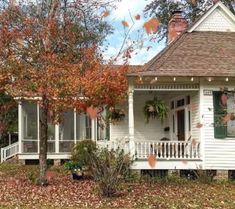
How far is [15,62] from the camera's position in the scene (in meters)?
14.5

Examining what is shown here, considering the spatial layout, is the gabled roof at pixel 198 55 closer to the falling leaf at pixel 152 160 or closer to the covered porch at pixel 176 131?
the covered porch at pixel 176 131

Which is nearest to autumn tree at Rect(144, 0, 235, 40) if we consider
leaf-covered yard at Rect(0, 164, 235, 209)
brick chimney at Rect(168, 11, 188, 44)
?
brick chimney at Rect(168, 11, 188, 44)

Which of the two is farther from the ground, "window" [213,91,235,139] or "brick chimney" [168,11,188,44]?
"brick chimney" [168,11,188,44]

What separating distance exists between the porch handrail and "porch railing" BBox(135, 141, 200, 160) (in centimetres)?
1057

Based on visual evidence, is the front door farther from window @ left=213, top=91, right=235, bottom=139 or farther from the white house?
window @ left=213, top=91, right=235, bottom=139

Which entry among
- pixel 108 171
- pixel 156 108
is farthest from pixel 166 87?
pixel 108 171

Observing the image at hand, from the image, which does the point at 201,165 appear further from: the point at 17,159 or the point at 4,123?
the point at 4,123

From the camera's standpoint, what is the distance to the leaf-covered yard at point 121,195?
12039 mm

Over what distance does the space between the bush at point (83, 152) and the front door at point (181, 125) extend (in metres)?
3.52

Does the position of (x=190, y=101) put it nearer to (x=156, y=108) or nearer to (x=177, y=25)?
(x=156, y=108)

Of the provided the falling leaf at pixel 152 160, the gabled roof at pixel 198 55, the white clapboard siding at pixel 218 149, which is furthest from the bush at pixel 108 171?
the white clapboard siding at pixel 218 149

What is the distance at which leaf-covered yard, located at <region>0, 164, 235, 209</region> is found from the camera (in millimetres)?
12039

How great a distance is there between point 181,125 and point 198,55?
2.96 meters

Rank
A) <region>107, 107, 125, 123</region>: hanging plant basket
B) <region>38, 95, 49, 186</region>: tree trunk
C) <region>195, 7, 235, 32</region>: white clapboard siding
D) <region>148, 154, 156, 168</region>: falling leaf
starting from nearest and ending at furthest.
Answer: <region>38, 95, 49, 186</region>: tree trunk, <region>148, 154, 156, 168</region>: falling leaf, <region>107, 107, 125, 123</region>: hanging plant basket, <region>195, 7, 235, 32</region>: white clapboard siding
